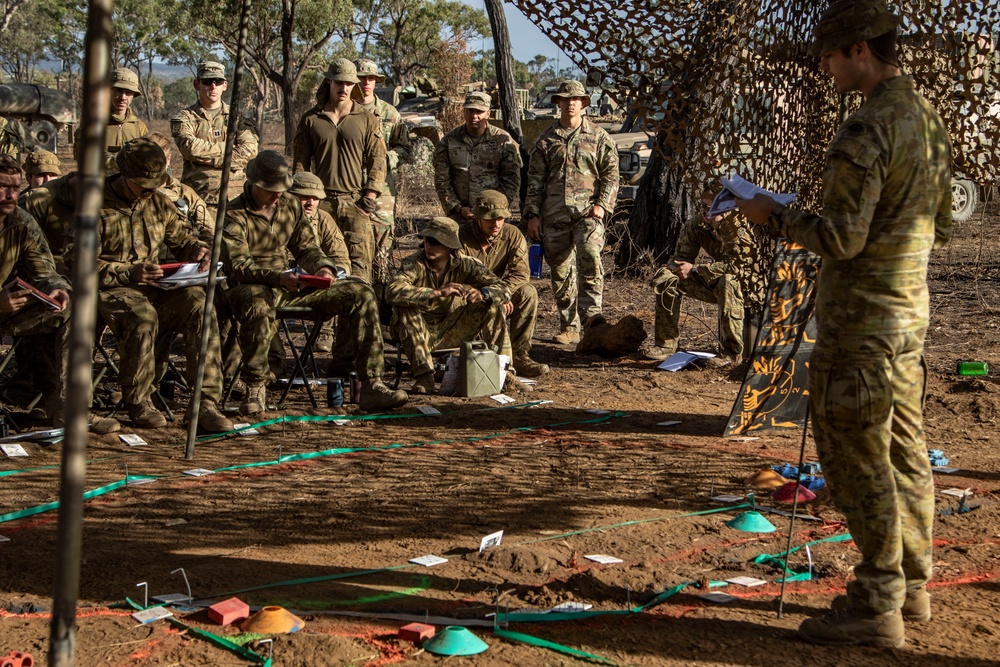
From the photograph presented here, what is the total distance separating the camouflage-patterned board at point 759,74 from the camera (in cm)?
556

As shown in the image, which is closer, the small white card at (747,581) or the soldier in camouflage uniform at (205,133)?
the small white card at (747,581)

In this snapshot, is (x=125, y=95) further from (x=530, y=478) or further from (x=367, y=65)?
(x=530, y=478)

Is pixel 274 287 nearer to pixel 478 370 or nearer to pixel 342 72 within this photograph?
pixel 478 370

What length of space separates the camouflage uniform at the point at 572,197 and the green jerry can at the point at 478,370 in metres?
2.03

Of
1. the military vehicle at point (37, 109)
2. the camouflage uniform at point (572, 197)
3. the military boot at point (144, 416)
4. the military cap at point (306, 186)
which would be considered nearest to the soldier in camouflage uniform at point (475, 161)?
the camouflage uniform at point (572, 197)

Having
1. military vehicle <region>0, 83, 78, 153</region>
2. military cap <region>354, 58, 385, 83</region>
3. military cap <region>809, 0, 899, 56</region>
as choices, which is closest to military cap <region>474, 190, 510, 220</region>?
military cap <region>354, 58, 385, 83</region>

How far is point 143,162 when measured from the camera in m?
6.98

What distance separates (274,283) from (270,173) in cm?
74

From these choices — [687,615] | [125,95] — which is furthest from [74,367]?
[125,95]

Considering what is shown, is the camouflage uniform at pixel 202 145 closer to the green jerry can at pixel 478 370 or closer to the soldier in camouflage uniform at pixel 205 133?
the soldier in camouflage uniform at pixel 205 133

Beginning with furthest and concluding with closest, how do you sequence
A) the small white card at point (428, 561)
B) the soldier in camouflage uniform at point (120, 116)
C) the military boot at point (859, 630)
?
the soldier in camouflage uniform at point (120, 116), the small white card at point (428, 561), the military boot at point (859, 630)

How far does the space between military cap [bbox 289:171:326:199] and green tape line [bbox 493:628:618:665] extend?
5.03 m

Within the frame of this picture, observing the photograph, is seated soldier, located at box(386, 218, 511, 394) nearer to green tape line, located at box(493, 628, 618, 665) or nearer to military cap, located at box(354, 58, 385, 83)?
military cap, located at box(354, 58, 385, 83)

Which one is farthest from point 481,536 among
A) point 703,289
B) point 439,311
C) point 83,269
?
point 703,289
